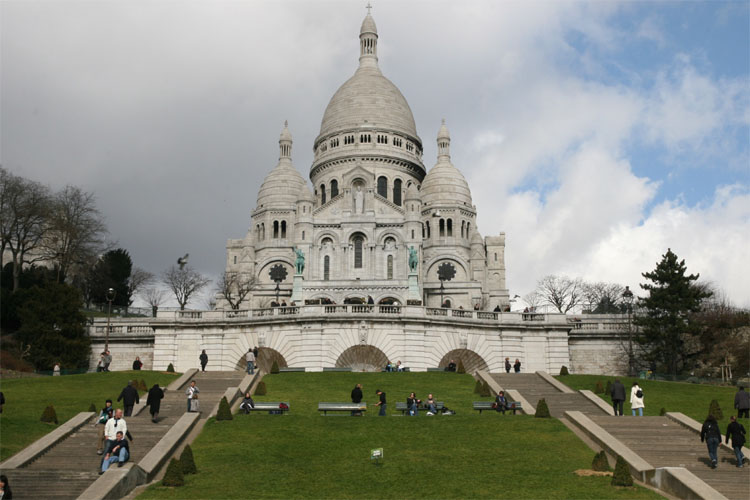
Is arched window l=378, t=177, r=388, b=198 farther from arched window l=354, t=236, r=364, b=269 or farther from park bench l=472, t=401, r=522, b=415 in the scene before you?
park bench l=472, t=401, r=522, b=415

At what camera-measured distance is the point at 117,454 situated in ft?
71.7

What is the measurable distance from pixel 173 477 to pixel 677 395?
76.7 ft

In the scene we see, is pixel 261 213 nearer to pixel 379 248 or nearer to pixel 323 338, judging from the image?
pixel 379 248

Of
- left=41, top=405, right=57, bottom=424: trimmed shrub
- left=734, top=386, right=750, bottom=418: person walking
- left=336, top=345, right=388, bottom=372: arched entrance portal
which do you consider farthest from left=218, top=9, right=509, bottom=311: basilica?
left=734, top=386, right=750, bottom=418: person walking

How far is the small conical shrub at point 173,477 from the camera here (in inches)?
818

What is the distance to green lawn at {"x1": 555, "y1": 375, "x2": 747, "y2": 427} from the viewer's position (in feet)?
105

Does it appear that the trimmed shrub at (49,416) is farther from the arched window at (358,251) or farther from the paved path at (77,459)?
the arched window at (358,251)

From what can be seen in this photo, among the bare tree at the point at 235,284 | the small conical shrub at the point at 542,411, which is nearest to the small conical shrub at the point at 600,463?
the small conical shrub at the point at 542,411

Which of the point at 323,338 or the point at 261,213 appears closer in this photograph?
the point at 323,338

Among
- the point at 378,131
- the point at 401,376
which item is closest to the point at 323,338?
the point at 401,376

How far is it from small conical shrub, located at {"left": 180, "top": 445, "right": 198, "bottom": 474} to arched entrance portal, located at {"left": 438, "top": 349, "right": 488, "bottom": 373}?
26344 millimetres

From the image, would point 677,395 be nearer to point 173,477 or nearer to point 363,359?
point 363,359

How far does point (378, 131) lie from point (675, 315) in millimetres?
60707

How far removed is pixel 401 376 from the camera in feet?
129
